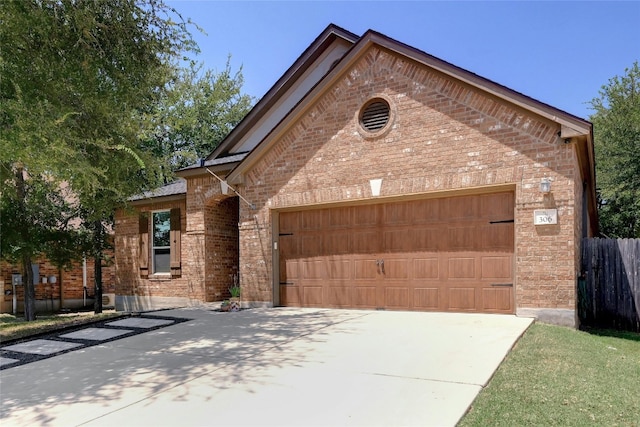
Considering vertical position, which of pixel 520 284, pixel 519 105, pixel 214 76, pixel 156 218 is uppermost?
pixel 214 76

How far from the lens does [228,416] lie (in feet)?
13.1

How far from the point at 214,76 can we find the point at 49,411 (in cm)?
A: 2506

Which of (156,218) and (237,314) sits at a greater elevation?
(156,218)

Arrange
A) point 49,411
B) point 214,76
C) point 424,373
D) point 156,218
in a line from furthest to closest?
point 214,76 < point 156,218 < point 424,373 < point 49,411

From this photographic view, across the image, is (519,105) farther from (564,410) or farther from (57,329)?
(57,329)

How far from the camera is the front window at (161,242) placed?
1355 cm

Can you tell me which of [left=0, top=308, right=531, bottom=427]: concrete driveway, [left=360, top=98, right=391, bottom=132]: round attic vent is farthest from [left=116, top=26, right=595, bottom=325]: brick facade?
[left=0, top=308, right=531, bottom=427]: concrete driveway

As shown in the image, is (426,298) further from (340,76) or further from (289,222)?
(340,76)

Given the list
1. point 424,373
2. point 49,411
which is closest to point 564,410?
point 424,373

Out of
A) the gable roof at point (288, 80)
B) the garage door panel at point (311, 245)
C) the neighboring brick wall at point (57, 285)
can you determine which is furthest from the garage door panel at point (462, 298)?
the neighboring brick wall at point (57, 285)

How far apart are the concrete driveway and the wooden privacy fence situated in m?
2.62

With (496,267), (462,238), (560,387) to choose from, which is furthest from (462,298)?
(560,387)

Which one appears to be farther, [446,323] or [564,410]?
[446,323]

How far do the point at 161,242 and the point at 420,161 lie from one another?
866cm
